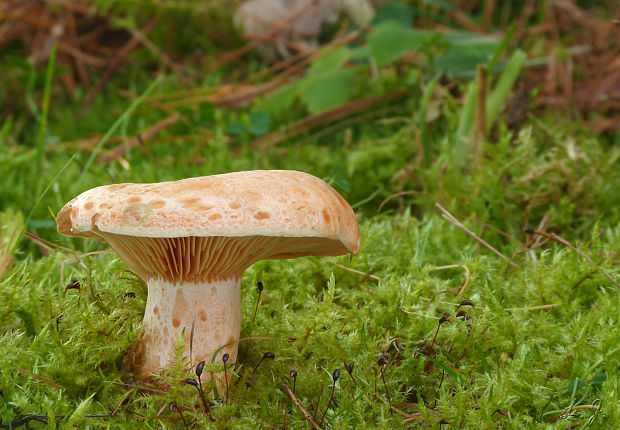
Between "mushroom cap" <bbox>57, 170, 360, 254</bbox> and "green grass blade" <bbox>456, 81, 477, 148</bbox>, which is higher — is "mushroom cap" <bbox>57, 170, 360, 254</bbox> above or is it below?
above

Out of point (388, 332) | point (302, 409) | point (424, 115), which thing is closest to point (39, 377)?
point (302, 409)

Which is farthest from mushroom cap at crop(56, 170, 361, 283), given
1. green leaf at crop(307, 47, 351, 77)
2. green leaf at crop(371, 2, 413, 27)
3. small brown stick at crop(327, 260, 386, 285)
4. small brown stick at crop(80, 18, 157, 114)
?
small brown stick at crop(80, 18, 157, 114)

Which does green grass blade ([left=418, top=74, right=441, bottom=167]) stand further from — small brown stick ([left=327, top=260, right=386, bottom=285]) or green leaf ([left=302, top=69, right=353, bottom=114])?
small brown stick ([left=327, top=260, right=386, bottom=285])

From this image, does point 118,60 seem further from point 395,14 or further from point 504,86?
point 504,86

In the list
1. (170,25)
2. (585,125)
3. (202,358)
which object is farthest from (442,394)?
(170,25)

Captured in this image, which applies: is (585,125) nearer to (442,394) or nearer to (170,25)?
(442,394)

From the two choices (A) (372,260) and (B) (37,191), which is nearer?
(A) (372,260)

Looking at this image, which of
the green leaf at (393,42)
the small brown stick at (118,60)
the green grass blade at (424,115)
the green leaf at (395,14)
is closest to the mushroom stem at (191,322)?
the green grass blade at (424,115)
